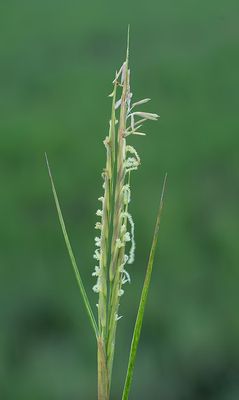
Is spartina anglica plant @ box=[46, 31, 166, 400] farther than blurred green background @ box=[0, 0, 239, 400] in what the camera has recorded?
No

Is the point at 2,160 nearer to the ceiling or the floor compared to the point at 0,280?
nearer to the ceiling

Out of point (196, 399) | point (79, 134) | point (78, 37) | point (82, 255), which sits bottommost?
point (196, 399)

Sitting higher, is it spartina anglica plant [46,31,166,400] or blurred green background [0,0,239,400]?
spartina anglica plant [46,31,166,400]

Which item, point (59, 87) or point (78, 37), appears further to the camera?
point (78, 37)

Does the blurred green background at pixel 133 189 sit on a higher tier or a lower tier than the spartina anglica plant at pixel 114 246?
lower

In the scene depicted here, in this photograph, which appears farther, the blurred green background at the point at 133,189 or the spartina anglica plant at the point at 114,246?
the blurred green background at the point at 133,189

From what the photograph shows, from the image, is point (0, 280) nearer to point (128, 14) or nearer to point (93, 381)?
point (93, 381)

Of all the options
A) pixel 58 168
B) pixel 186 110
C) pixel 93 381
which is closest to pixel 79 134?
pixel 58 168

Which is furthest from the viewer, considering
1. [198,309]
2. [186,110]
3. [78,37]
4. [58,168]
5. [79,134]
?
[78,37]
